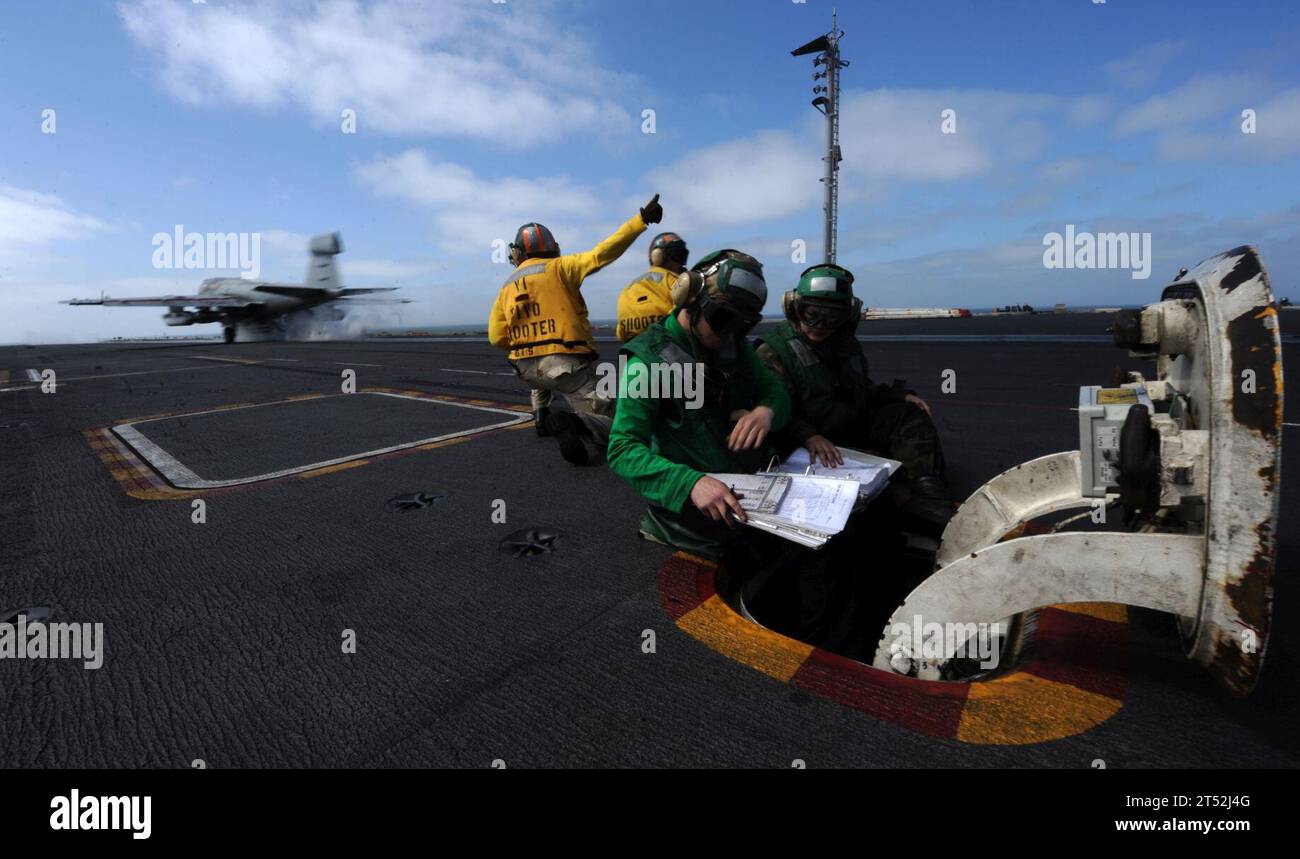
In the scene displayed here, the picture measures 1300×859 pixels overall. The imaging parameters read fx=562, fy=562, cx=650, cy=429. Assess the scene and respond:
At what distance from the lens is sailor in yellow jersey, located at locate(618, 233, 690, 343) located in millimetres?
5242

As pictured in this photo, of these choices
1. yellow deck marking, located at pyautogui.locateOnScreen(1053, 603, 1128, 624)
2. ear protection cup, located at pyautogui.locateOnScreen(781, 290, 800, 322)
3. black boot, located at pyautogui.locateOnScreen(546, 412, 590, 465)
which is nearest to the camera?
yellow deck marking, located at pyautogui.locateOnScreen(1053, 603, 1128, 624)

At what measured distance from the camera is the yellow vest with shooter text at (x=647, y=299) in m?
5.24

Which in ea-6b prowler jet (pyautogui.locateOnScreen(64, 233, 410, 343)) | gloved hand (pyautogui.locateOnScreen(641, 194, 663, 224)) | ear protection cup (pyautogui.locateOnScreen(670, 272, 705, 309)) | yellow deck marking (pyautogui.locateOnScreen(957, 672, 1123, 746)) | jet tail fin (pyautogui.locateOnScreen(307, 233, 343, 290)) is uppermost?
jet tail fin (pyautogui.locateOnScreen(307, 233, 343, 290))

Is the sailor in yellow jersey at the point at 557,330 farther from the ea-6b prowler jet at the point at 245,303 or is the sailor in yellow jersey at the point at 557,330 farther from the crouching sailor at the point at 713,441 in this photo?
the ea-6b prowler jet at the point at 245,303

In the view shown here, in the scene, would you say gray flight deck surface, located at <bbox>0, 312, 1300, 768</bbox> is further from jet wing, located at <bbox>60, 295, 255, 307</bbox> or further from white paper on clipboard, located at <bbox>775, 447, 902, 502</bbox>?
jet wing, located at <bbox>60, 295, 255, 307</bbox>

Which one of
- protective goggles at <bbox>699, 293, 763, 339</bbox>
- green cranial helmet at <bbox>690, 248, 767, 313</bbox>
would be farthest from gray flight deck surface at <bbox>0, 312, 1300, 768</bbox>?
green cranial helmet at <bbox>690, 248, 767, 313</bbox>

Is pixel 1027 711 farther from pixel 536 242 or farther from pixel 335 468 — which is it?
pixel 536 242

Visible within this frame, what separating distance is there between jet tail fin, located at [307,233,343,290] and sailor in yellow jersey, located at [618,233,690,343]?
47133mm

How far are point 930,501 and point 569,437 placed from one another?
2395 millimetres

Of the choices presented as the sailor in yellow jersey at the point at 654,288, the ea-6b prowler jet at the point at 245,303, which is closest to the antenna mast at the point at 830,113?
the sailor in yellow jersey at the point at 654,288
